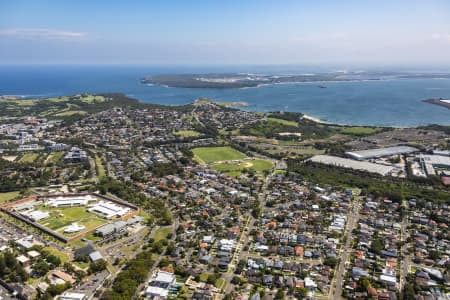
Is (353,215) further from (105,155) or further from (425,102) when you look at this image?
(425,102)

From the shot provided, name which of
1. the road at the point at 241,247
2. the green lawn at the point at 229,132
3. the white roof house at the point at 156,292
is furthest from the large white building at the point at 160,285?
the green lawn at the point at 229,132

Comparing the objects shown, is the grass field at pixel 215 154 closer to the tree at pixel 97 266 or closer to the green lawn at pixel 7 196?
the green lawn at pixel 7 196

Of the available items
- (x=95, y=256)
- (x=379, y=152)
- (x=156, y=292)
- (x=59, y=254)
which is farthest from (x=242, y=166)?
(x=156, y=292)

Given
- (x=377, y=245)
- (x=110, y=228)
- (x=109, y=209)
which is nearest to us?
(x=377, y=245)

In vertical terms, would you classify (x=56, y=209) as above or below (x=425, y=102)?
below

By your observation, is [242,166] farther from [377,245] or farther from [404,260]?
[404,260]

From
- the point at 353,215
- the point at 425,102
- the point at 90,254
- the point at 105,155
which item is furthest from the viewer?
the point at 425,102

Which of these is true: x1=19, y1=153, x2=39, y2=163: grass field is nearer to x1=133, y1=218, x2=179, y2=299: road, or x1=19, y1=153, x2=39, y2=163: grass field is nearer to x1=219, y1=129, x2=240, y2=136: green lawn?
x1=133, y1=218, x2=179, y2=299: road

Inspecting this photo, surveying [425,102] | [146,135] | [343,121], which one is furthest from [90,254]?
[425,102]
